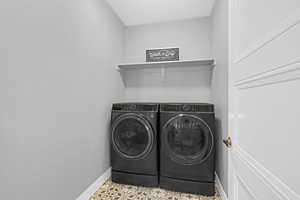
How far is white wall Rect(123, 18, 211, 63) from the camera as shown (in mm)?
2602

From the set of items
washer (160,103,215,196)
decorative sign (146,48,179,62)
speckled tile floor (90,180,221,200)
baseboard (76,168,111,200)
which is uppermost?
decorative sign (146,48,179,62)

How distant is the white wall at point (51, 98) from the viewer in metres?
0.94

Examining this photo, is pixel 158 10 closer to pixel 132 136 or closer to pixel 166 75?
pixel 166 75

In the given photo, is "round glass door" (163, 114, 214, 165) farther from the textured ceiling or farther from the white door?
the textured ceiling

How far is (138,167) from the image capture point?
1967 millimetres

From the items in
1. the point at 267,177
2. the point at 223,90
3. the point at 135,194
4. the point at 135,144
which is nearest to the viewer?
the point at 267,177

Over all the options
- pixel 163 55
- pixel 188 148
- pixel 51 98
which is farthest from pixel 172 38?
pixel 51 98

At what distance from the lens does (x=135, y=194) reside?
1815mm

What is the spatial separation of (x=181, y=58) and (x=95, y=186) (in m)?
2.37

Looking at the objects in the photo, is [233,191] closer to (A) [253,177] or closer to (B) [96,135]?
(A) [253,177]

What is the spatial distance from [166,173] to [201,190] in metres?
0.46

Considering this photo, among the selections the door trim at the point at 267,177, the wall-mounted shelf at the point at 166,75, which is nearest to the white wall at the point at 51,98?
the wall-mounted shelf at the point at 166,75

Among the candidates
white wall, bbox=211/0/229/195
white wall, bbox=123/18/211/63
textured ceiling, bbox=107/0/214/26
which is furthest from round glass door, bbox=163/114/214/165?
textured ceiling, bbox=107/0/214/26

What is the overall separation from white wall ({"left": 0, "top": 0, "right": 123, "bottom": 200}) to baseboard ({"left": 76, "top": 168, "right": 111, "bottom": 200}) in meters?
0.08
